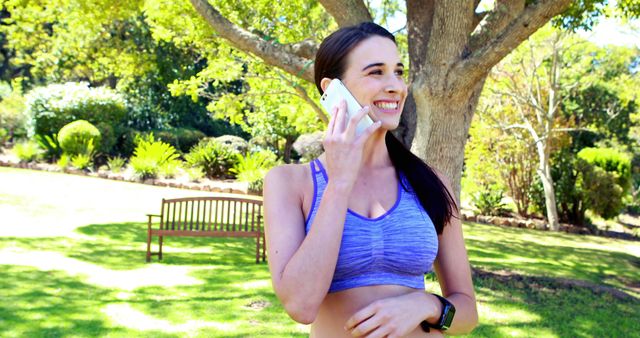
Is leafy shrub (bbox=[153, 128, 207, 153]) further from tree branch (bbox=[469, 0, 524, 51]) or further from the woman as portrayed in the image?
the woman

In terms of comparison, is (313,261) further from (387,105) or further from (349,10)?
(349,10)

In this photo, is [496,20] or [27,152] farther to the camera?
[27,152]

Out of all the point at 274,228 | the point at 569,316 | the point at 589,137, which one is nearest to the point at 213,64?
the point at 569,316

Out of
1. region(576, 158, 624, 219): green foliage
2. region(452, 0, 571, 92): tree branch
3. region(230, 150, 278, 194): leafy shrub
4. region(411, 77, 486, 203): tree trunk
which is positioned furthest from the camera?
region(230, 150, 278, 194): leafy shrub

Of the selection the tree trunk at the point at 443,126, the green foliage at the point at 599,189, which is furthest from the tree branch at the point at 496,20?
the green foliage at the point at 599,189

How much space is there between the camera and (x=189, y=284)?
7820 millimetres

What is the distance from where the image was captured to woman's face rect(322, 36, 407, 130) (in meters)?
1.90

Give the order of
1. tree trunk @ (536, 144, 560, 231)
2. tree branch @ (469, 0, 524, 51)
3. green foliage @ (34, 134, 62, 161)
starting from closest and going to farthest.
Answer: tree branch @ (469, 0, 524, 51), tree trunk @ (536, 144, 560, 231), green foliage @ (34, 134, 62, 161)

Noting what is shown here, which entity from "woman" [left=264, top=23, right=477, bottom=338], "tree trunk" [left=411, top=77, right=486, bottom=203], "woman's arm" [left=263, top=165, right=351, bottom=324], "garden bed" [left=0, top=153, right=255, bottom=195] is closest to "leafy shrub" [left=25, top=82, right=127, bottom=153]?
"garden bed" [left=0, top=153, right=255, bottom=195]

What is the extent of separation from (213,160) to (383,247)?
1993 centimetres

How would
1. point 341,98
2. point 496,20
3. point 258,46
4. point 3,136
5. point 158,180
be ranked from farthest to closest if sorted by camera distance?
point 3,136
point 158,180
point 258,46
point 496,20
point 341,98

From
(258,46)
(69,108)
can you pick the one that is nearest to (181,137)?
(69,108)

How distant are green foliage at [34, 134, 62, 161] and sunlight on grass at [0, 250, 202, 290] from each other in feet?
42.8

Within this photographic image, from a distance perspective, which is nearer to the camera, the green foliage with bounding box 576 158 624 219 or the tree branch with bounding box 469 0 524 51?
the tree branch with bounding box 469 0 524 51
